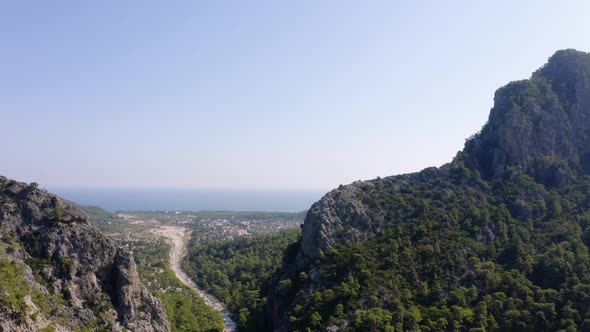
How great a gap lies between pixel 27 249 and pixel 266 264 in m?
51.1

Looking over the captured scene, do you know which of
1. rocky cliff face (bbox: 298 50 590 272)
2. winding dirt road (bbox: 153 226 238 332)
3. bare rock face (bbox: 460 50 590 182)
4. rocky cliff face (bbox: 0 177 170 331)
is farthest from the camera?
winding dirt road (bbox: 153 226 238 332)

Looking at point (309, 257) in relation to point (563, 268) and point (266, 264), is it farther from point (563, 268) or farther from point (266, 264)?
point (266, 264)

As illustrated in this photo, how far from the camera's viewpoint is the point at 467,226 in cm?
5538

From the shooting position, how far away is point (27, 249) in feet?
137

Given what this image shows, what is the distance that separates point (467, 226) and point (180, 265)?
82575 mm

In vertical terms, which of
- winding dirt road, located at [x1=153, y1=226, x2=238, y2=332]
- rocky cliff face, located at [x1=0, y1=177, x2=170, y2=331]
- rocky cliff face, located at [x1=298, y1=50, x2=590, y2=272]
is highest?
rocky cliff face, located at [x1=298, y1=50, x2=590, y2=272]

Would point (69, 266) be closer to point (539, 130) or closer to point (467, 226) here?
point (467, 226)

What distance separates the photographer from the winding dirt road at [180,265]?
69863 millimetres

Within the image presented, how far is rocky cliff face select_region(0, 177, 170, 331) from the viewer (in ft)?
129

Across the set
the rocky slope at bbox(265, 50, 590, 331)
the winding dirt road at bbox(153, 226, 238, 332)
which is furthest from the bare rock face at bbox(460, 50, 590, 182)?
the winding dirt road at bbox(153, 226, 238, 332)

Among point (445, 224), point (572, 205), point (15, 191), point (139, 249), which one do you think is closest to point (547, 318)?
point (445, 224)

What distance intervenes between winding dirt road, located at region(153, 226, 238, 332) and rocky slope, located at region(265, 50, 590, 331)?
18.2 metres

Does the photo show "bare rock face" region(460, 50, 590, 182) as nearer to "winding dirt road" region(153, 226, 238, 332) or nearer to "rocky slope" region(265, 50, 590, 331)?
"rocky slope" region(265, 50, 590, 331)

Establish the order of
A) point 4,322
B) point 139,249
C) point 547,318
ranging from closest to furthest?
point 4,322 → point 547,318 → point 139,249
